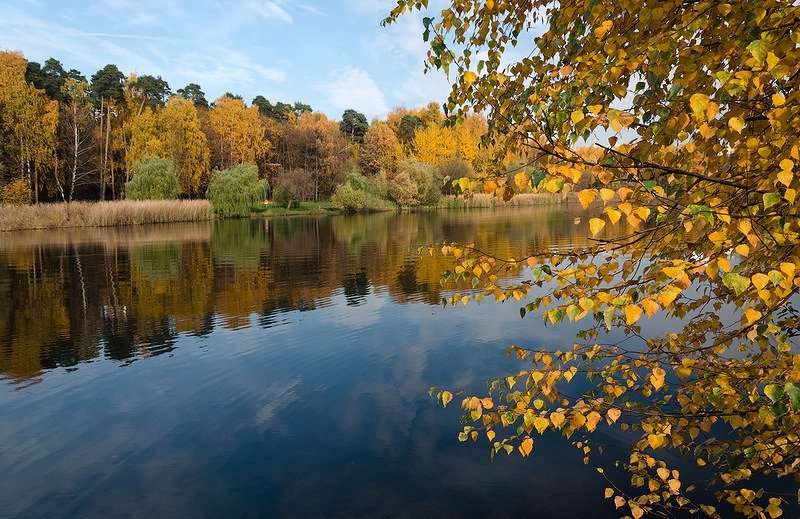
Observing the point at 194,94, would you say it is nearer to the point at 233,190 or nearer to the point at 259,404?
the point at 233,190

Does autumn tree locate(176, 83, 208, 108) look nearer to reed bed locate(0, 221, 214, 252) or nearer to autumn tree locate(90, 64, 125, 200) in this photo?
autumn tree locate(90, 64, 125, 200)

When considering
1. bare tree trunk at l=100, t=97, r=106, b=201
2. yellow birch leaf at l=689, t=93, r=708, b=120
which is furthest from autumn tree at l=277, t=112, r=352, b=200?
yellow birch leaf at l=689, t=93, r=708, b=120

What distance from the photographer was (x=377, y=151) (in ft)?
318

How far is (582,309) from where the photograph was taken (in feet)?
9.63

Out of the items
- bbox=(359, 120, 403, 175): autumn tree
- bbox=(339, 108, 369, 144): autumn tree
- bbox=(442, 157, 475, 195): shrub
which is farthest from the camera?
bbox=(339, 108, 369, 144): autumn tree

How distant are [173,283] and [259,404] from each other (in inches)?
565

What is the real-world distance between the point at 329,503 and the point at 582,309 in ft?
17.3

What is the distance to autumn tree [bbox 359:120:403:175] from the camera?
9662cm

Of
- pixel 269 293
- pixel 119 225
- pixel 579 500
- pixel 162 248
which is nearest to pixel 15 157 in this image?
pixel 119 225

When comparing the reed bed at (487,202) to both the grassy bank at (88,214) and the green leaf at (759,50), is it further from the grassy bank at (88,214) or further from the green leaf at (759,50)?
the green leaf at (759,50)

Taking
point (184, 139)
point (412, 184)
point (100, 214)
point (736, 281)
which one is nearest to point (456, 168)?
point (412, 184)

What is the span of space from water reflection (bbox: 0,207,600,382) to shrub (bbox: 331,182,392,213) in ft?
120

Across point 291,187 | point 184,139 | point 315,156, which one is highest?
point 184,139

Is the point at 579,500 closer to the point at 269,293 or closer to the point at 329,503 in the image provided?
the point at 329,503
